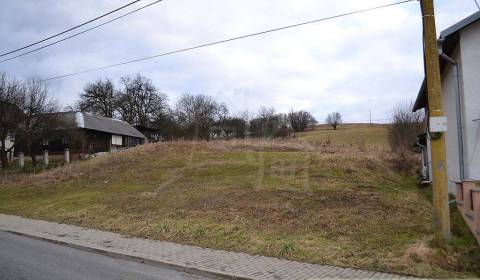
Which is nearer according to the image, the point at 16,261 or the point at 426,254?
the point at 426,254

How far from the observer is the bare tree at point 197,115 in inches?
2689

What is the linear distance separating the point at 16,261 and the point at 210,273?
13.7 ft

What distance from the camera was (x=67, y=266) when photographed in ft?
27.6

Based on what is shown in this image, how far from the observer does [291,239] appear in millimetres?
9906

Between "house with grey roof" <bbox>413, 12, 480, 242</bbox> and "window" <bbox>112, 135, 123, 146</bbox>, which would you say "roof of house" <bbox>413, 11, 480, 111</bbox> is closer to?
"house with grey roof" <bbox>413, 12, 480, 242</bbox>

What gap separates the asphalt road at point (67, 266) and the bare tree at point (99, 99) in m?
65.9

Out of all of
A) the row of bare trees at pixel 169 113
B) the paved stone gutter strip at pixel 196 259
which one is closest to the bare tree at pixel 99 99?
the row of bare trees at pixel 169 113

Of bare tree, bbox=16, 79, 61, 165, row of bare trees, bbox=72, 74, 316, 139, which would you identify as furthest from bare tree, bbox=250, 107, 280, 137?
bare tree, bbox=16, 79, 61, 165

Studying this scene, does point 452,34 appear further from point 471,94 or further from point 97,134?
point 97,134

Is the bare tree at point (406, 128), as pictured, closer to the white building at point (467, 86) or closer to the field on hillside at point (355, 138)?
the field on hillside at point (355, 138)

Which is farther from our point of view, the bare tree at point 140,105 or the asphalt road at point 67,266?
the bare tree at point 140,105

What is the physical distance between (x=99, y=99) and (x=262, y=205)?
66.0 meters

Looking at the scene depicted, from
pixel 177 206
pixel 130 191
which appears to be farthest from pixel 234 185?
pixel 130 191

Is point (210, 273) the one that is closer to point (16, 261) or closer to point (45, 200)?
point (16, 261)
